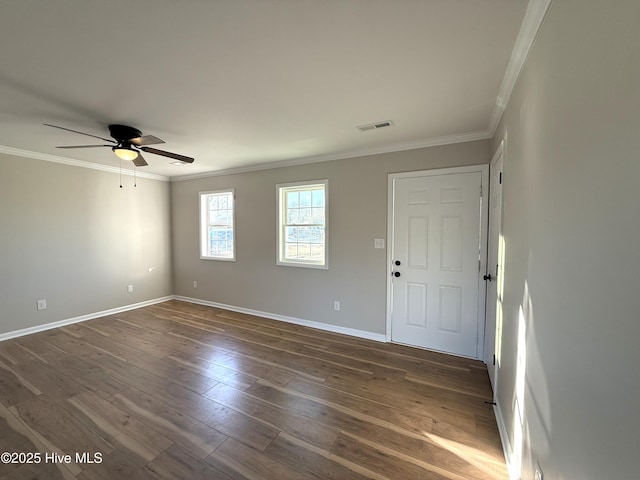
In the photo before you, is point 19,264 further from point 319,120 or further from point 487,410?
point 487,410

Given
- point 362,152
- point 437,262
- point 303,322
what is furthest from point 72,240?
point 437,262

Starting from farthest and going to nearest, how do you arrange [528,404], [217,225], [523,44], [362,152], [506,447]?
1. [217,225]
2. [362,152]
3. [506,447]
4. [523,44]
5. [528,404]

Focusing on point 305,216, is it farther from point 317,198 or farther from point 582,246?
point 582,246

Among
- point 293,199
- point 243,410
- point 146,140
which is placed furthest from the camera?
point 293,199

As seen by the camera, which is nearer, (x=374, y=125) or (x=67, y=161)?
(x=374, y=125)

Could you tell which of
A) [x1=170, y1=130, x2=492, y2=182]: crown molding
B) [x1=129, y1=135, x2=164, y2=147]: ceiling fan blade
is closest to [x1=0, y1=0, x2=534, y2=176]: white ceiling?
[x1=170, y1=130, x2=492, y2=182]: crown molding

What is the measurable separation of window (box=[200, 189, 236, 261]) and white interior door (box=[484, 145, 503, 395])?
383cm

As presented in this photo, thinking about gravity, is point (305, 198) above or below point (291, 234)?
above

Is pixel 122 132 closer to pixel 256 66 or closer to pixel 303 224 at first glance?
pixel 256 66

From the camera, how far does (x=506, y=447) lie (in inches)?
67.4

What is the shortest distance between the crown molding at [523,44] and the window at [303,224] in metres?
2.27

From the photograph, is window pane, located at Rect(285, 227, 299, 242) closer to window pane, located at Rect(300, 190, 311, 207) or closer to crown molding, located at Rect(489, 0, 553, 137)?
window pane, located at Rect(300, 190, 311, 207)

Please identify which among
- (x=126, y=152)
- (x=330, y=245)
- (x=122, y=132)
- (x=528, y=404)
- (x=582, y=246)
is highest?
(x=122, y=132)

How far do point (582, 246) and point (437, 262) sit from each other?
2.33 m
